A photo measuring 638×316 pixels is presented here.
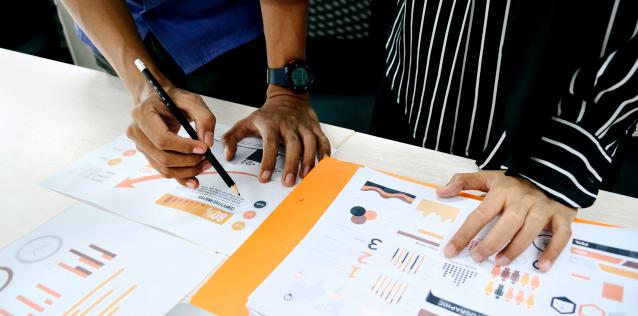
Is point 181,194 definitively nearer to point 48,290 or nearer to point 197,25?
point 48,290

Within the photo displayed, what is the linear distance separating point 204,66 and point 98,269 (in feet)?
2.01

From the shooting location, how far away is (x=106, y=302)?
1.58 ft

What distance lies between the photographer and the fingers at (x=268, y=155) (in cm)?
67

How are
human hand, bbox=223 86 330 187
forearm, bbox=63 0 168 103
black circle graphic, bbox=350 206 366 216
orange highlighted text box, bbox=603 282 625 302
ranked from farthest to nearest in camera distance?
1. forearm, bbox=63 0 168 103
2. human hand, bbox=223 86 330 187
3. black circle graphic, bbox=350 206 366 216
4. orange highlighted text box, bbox=603 282 625 302

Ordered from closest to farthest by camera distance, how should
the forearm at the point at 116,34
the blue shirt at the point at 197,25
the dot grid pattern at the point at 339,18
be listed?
the forearm at the point at 116,34 < the blue shirt at the point at 197,25 < the dot grid pattern at the point at 339,18

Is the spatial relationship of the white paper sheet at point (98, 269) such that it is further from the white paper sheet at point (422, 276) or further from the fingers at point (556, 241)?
the fingers at point (556, 241)

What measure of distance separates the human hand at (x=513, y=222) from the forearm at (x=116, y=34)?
627mm

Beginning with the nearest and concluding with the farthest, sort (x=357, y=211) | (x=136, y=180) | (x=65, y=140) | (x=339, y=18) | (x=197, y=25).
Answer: (x=357, y=211) < (x=136, y=180) < (x=65, y=140) < (x=197, y=25) < (x=339, y=18)

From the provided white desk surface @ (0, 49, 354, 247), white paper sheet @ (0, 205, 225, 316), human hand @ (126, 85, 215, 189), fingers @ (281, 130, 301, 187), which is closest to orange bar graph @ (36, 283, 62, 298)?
white paper sheet @ (0, 205, 225, 316)

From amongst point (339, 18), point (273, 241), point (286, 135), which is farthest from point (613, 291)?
point (339, 18)

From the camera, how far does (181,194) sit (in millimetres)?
650

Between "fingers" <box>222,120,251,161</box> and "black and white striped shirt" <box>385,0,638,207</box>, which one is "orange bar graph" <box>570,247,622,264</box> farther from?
"fingers" <box>222,120,251,161</box>

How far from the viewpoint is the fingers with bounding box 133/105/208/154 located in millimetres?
637

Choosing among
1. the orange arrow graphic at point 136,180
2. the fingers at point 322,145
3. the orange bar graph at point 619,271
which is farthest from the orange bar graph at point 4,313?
the orange bar graph at point 619,271
